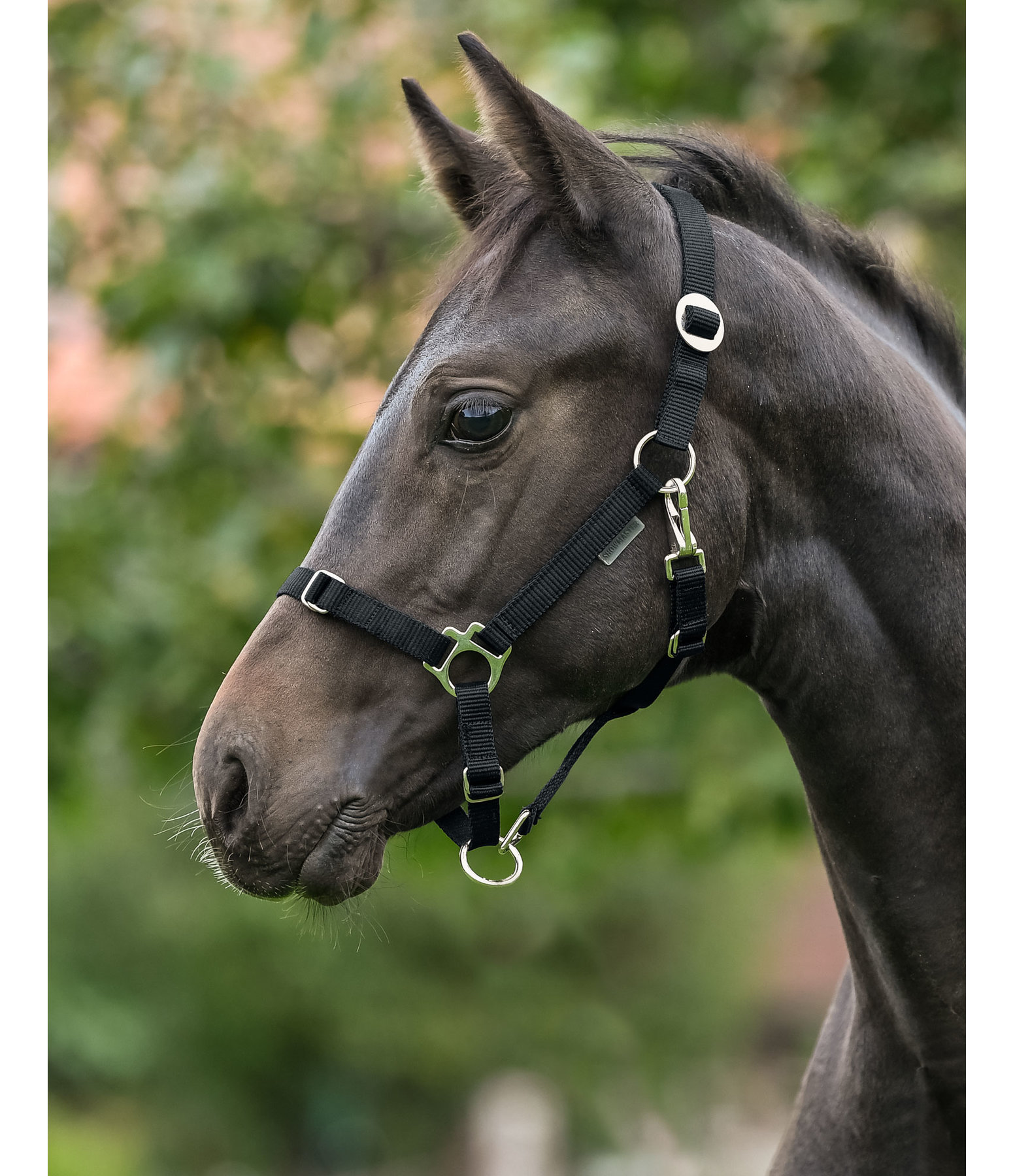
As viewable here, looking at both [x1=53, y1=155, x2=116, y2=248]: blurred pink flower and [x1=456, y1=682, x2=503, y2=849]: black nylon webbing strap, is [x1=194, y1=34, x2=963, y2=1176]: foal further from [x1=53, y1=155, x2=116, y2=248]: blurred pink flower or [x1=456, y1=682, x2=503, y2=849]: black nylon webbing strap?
[x1=53, y1=155, x2=116, y2=248]: blurred pink flower

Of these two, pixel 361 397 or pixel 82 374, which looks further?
pixel 82 374

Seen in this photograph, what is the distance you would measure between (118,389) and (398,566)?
5.01 metres

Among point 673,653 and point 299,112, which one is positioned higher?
point 299,112

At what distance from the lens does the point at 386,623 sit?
1.93m

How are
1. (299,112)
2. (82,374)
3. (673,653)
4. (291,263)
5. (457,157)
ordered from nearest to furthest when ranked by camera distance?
(673,653)
(457,157)
(291,263)
(299,112)
(82,374)

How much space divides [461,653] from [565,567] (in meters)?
0.22

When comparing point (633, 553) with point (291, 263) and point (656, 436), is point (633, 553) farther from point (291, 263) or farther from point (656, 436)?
point (291, 263)

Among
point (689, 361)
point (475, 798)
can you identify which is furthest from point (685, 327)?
point (475, 798)

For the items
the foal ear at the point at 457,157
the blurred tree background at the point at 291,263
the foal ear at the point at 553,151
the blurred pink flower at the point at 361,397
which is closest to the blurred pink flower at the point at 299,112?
the blurred tree background at the point at 291,263

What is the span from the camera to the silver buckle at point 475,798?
6.49ft

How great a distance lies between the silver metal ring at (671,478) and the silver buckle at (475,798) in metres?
0.53

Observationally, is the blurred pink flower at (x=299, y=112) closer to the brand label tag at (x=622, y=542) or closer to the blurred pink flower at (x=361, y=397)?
the blurred pink flower at (x=361, y=397)

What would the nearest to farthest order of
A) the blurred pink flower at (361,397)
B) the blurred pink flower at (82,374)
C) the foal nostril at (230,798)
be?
1. the foal nostril at (230,798)
2. the blurred pink flower at (361,397)
3. the blurred pink flower at (82,374)

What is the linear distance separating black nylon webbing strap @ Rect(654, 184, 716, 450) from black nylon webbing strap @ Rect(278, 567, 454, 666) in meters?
0.49
